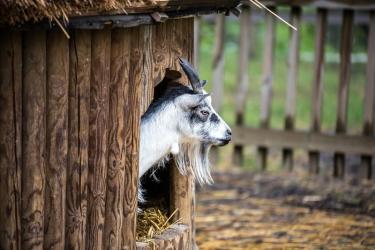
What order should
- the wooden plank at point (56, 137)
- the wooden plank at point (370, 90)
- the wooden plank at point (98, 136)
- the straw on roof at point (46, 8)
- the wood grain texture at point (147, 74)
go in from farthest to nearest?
the wooden plank at point (370, 90)
the wood grain texture at point (147, 74)
the wooden plank at point (98, 136)
the wooden plank at point (56, 137)
the straw on roof at point (46, 8)

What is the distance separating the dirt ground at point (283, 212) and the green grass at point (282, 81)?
1.21 meters

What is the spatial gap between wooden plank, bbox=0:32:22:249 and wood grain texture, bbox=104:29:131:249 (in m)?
0.64

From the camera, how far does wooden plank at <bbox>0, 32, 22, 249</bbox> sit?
4668 mm

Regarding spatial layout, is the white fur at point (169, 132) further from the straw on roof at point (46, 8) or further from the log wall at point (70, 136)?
the straw on roof at point (46, 8)

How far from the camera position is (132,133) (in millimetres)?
5301

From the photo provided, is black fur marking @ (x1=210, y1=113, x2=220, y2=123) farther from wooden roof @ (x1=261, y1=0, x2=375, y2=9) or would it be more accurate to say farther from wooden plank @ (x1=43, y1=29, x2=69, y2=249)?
wooden roof @ (x1=261, y1=0, x2=375, y2=9)

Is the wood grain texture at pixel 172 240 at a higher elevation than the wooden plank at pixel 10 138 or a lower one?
lower

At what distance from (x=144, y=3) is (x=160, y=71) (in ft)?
2.88

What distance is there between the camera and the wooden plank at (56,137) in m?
4.82

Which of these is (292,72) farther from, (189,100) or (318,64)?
(189,100)

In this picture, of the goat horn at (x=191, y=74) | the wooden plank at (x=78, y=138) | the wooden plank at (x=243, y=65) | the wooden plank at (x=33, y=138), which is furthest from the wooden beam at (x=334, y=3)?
the wooden plank at (x=33, y=138)

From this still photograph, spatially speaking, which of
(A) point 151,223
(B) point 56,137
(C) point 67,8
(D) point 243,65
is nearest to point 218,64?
(D) point 243,65

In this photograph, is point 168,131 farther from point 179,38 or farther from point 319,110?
point 319,110

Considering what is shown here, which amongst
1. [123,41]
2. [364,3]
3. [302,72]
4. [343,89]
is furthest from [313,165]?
[302,72]
